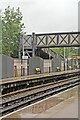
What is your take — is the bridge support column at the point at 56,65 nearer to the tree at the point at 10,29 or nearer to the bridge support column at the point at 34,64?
the tree at the point at 10,29

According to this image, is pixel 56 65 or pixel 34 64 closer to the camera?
pixel 34 64

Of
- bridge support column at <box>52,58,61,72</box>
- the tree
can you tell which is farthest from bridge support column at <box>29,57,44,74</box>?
the tree

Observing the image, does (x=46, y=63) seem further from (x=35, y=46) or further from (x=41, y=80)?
(x=41, y=80)

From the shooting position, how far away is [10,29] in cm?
5262

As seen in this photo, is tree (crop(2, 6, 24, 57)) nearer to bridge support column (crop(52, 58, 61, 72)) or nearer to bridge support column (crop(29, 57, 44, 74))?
bridge support column (crop(52, 58, 61, 72))

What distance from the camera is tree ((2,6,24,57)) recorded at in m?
51.8

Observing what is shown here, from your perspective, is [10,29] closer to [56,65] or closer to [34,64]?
[56,65]

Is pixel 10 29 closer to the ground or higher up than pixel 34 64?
higher up

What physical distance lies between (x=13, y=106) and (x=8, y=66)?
13712 millimetres

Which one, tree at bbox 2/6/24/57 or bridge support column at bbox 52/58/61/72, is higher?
tree at bbox 2/6/24/57

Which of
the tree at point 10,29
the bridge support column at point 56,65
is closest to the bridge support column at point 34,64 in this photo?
the bridge support column at point 56,65

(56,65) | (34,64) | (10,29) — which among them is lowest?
(34,64)

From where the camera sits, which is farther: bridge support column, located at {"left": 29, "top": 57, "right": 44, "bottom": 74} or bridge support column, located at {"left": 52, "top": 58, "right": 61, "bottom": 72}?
bridge support column, located at {"left": 52, "top": 58, "right": 61, "bottom": 72}

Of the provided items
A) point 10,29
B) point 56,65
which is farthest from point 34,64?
point 10,29
